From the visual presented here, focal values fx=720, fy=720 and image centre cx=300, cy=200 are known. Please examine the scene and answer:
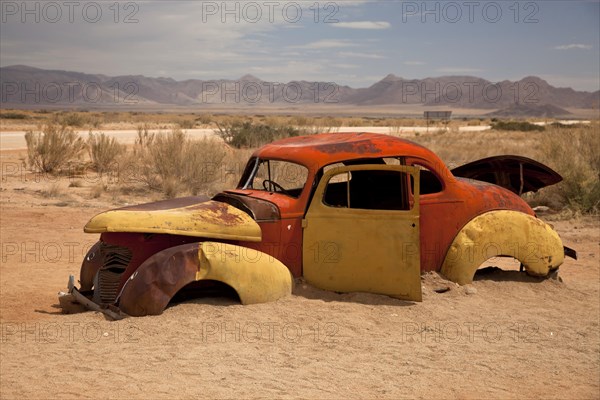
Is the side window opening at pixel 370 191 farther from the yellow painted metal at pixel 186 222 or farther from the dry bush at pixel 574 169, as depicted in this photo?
the dry bush at pixel 574 169

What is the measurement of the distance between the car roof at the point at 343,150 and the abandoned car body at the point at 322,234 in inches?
0.4

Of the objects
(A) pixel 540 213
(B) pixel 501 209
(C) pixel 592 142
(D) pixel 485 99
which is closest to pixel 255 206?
(B) pixel 501 209

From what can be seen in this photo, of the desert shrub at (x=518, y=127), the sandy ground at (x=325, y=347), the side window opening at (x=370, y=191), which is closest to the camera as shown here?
the sandy ground at (x=325, y=347)

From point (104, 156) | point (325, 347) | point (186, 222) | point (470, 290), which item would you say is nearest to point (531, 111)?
point (104, 156)

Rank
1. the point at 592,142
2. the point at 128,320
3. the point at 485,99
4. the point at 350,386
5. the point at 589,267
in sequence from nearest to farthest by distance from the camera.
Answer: the point at 350,386 → the point at 128,320 → the point at 589,267 → the point at 592,142 → the point at 485,99

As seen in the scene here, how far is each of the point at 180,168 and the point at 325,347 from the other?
39.8ft

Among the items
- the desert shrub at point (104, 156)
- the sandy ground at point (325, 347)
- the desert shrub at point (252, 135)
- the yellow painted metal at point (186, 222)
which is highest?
the desert shrub at point (252, 135)

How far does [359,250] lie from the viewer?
696 cm

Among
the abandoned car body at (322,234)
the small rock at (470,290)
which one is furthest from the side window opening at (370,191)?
the small rock at (470,290)

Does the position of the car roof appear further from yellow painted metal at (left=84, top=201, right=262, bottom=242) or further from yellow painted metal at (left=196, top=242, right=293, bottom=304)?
yellow painted metal at (left=196, top=242, right=293, bottom=304)

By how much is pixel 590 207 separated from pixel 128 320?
1119cm

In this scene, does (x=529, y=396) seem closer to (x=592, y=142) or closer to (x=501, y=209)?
(x=501, y=209)

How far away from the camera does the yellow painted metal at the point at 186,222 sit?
21.2ft

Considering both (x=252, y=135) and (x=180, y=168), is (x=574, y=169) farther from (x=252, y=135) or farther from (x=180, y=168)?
(x=252, y=135)
